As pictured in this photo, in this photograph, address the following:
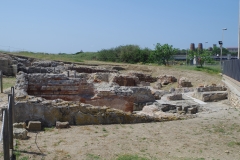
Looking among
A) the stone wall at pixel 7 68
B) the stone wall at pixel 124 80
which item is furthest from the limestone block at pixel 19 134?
the stone wall at pixel 7 68

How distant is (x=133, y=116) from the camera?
835 cm

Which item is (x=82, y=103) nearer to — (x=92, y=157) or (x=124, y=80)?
(x=92, y=157)

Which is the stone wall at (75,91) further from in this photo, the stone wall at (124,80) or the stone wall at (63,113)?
the stone wall at (124,80)

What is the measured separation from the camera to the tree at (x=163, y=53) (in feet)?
132

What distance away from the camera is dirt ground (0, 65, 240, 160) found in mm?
5594

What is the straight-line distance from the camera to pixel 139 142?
253 inches

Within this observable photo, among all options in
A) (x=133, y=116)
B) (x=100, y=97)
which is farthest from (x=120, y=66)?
(x=133, y=116)

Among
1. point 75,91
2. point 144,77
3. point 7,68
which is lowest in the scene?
point 144,77

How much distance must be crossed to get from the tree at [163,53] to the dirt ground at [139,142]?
31.9m

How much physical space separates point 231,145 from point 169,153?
5.18ft

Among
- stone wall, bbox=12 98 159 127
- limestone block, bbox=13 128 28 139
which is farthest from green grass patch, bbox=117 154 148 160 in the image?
stone wall, bbox=12 98 159 127

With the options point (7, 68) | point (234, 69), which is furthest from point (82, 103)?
point (7, 68)

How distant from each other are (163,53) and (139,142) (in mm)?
34650

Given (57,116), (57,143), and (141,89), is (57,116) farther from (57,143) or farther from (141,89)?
(141,89)
